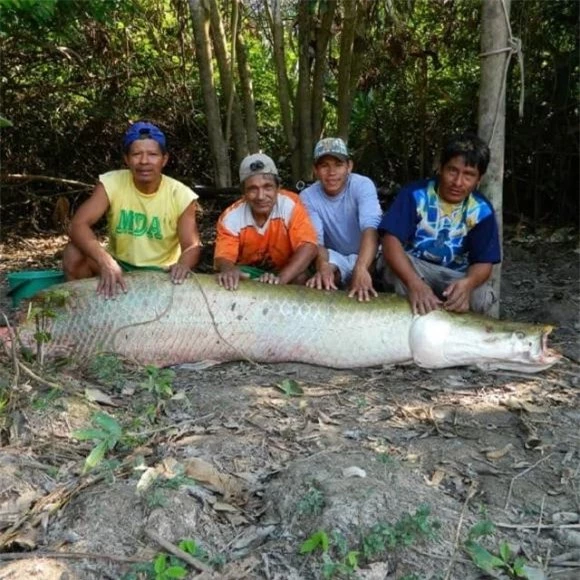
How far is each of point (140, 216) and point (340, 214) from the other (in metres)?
1.44

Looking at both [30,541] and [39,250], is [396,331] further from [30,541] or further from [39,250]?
[39,250]

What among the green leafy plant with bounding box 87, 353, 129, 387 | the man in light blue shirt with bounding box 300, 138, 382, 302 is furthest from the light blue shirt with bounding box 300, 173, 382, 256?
the green leafy plant with bounding box 87, 353, 129, 387

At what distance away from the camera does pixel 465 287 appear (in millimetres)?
4633

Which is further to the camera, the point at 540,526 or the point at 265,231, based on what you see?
the point at 265,231

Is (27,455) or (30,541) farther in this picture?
(27,455)

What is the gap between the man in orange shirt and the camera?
4918mm

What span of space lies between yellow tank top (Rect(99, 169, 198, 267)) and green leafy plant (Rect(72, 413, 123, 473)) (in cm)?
197

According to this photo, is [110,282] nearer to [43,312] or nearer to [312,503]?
[43,312]

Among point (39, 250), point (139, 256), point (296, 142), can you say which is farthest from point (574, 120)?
point (39, 250)

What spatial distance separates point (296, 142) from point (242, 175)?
2.88 m

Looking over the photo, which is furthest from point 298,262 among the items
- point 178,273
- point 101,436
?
point 101,436

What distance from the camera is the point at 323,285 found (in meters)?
4.78

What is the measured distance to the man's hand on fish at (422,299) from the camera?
14.9 ft

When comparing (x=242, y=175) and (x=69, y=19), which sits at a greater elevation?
(x=69, y=19)
